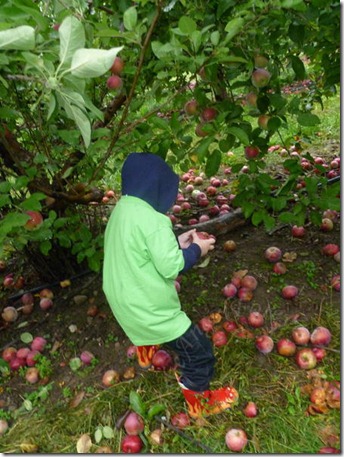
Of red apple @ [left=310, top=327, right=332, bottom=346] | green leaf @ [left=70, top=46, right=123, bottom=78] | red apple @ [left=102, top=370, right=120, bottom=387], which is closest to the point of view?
green leaf @ [left=70, top=46, right=123, bottom=78]

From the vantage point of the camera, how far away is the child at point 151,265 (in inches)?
58.7

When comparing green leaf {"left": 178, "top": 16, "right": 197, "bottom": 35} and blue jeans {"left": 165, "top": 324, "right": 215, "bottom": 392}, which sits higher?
green leaf {"left": 178, "top": 16, "right": 197, "bottom": 35}

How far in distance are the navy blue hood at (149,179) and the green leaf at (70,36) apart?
2.44ft

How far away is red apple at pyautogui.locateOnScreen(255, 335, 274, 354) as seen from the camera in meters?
1.86

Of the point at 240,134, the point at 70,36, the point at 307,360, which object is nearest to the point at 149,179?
the point at 240,134

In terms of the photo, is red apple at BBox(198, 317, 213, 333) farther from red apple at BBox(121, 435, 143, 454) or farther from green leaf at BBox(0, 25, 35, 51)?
green leaf at BBox(0, 25, 35, 51)

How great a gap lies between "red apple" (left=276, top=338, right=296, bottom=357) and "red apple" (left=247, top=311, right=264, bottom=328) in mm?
159

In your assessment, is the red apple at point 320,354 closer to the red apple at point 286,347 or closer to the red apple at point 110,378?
the red apple at point 286,347

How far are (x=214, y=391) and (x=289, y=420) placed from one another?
1.01 ft

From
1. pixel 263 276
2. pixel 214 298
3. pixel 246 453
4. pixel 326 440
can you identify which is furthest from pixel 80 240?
pixel 326 440

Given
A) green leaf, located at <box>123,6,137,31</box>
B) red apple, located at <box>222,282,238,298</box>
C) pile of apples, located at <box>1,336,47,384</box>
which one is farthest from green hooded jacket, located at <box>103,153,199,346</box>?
pile of apples, located at <box>1,336,47,384</box>

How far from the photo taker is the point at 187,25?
1.16 metres

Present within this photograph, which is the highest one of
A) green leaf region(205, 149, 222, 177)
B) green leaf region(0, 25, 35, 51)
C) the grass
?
green leaf region(0, 25, 35, 51)

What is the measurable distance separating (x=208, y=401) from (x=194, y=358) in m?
0.22
